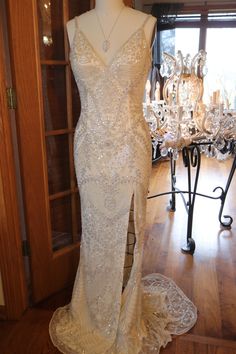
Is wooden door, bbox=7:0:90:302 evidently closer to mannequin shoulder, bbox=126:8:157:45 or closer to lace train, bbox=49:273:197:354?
lace train, bbox=49:273:197:354

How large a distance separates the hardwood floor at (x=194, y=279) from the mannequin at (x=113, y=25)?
4.50 feet

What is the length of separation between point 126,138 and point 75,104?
0.64 meters

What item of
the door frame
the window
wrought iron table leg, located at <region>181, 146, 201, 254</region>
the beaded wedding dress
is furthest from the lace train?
the window

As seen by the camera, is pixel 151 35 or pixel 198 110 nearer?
pixel 151 35

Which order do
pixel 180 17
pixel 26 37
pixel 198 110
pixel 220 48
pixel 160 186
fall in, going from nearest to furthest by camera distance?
pixel 26 37
pixel 198 110
pixel 160 186
pixel 180 17
pixel 220 48

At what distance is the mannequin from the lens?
1259 millimetres

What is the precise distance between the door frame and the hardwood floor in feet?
0.36

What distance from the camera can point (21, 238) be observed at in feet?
5.57

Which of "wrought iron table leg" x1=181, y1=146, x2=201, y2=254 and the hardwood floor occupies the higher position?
"wrought iron table leg" x1=181, y1=146, x2=201, y2=254

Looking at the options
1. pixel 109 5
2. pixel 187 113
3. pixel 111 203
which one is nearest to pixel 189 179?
pixel 187 113

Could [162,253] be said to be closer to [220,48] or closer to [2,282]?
[2,282]

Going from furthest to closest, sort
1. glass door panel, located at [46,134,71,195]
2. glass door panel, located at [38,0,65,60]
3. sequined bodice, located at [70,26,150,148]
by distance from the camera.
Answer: glass door panel, located at [46,134,71,195] → glass door panel, located at [38,0,65,60] → sequined bodice, located at [70,26,150,148]

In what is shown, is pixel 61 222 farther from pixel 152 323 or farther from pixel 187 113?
pixel 187 113

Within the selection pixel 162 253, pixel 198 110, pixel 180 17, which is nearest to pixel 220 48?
pixel 180 17
